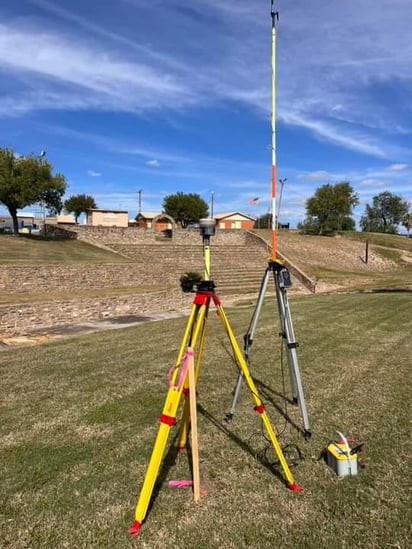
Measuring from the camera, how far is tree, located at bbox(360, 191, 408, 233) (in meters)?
80.0

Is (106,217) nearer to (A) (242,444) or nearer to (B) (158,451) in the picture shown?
(A) (242,444)

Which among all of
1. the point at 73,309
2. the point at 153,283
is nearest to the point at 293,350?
the point at 73,309

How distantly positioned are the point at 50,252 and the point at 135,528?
22273 mm

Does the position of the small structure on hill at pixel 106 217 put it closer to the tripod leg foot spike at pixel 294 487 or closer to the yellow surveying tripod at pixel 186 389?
the yellow surveying tripod at pixel 186 389

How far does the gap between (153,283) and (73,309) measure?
6.84 meters

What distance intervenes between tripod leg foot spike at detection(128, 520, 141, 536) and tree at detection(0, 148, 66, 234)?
26.5m

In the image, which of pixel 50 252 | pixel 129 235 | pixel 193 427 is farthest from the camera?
pixel 129 235

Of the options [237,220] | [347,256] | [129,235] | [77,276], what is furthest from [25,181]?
[237,220]

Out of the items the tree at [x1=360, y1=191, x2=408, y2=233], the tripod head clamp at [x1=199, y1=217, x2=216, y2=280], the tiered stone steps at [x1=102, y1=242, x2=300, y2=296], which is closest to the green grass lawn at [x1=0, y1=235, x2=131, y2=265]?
the tiered stone steps at [x1=102, y1=242, x2=300, y2=296]

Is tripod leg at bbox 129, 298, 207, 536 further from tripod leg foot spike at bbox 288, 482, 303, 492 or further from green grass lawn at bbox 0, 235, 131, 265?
green grass lawn at bbox 0, 235, 131, 265

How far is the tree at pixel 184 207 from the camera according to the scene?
2464 inches

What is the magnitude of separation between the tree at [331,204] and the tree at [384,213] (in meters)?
38.2

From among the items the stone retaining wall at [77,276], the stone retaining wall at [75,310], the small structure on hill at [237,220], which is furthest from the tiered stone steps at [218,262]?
the small structure on hill at [237,220]

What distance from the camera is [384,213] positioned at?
8269 cm
